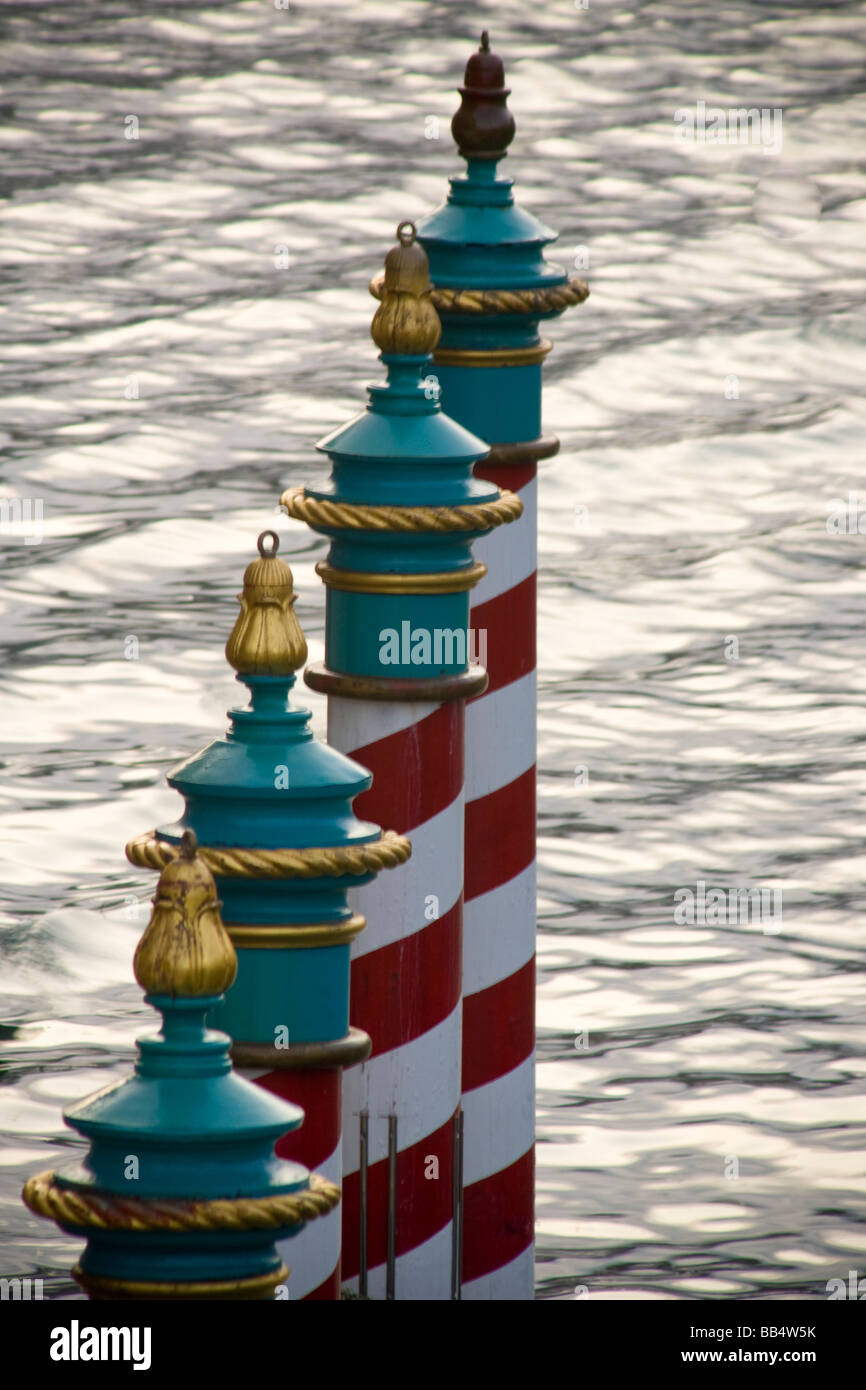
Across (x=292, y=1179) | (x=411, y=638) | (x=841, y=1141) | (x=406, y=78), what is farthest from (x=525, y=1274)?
(x=406, y=78)

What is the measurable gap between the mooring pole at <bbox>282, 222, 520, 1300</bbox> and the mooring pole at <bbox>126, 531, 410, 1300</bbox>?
0.32m

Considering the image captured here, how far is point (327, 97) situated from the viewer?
50.8 ft

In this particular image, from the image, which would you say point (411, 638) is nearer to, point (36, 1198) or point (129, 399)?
point (36, 1198)

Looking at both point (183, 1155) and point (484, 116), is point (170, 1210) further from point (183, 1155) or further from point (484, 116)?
point (484, 116)

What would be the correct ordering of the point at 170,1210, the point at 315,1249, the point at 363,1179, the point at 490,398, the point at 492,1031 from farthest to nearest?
the point at 492,1031
the point at 490,398
the point at 363,1179
the point at 315,1249
the point at 170,1210

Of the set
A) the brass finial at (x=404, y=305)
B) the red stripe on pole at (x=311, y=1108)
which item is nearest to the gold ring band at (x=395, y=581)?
the brass finial at (x=404, y=305)

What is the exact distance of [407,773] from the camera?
128 inches

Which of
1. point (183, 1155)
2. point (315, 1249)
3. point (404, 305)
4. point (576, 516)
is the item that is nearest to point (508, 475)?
point (404, 305)

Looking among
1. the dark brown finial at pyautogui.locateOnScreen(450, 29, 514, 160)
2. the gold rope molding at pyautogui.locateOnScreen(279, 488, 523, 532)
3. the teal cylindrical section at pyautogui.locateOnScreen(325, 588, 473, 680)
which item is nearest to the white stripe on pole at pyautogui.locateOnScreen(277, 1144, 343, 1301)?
the teal cylindrical section at pyautogui.locateOnScreen(325, 588, 473, 680)

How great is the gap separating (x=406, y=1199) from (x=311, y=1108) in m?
0.54

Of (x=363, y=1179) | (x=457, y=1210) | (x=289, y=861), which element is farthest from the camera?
(x=457, y=1210)

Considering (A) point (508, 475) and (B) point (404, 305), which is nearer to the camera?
(B) point (404, 305)

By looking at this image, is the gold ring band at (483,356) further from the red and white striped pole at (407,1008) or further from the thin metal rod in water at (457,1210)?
the thin metal rod in water at (457,1210)

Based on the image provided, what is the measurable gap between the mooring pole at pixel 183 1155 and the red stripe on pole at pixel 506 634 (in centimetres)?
109
